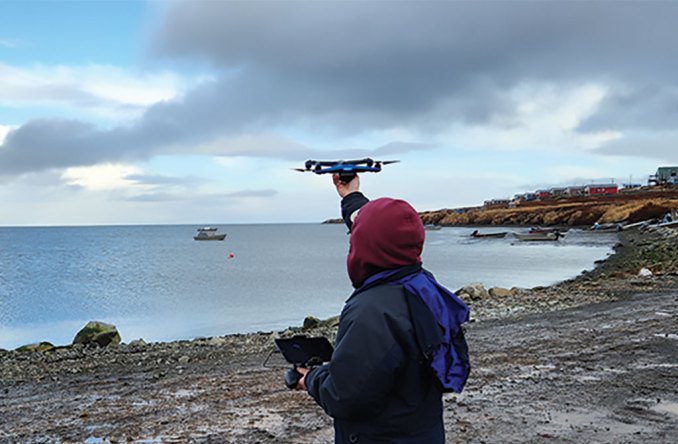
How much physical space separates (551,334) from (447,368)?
28.9 ft

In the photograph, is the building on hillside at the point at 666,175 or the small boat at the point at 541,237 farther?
the building on hillside at the point at 666,175

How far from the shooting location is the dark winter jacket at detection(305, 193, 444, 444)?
2.53 meters

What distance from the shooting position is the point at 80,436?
6023 millimetres

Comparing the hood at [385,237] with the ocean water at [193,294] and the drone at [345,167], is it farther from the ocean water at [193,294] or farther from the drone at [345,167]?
the ocean water at [193,294]

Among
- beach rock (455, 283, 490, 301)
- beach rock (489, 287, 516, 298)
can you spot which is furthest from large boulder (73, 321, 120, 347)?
beach rock (489, 287, 516, 298)

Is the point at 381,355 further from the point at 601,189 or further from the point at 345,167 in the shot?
the point at 601,189

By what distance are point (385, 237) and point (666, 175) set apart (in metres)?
177

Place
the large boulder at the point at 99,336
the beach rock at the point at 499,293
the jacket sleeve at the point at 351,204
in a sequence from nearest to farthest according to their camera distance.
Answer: the jacket sleeve at the point at 351,204, the large boulder at the point at 99,336, the beach rock at the point at 499,293

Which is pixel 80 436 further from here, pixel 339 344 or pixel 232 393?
pixel 339 344

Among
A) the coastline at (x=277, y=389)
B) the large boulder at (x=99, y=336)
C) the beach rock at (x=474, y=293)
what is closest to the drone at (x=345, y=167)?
the coastline at (x=277, y=389)

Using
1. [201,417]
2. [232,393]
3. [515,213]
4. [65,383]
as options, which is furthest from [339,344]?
[515,213]

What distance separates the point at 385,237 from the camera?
2.61 meters

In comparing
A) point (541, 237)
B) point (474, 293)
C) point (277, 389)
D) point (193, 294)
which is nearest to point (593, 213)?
point (541, 237)

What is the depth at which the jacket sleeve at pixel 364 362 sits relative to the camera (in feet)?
8.26
